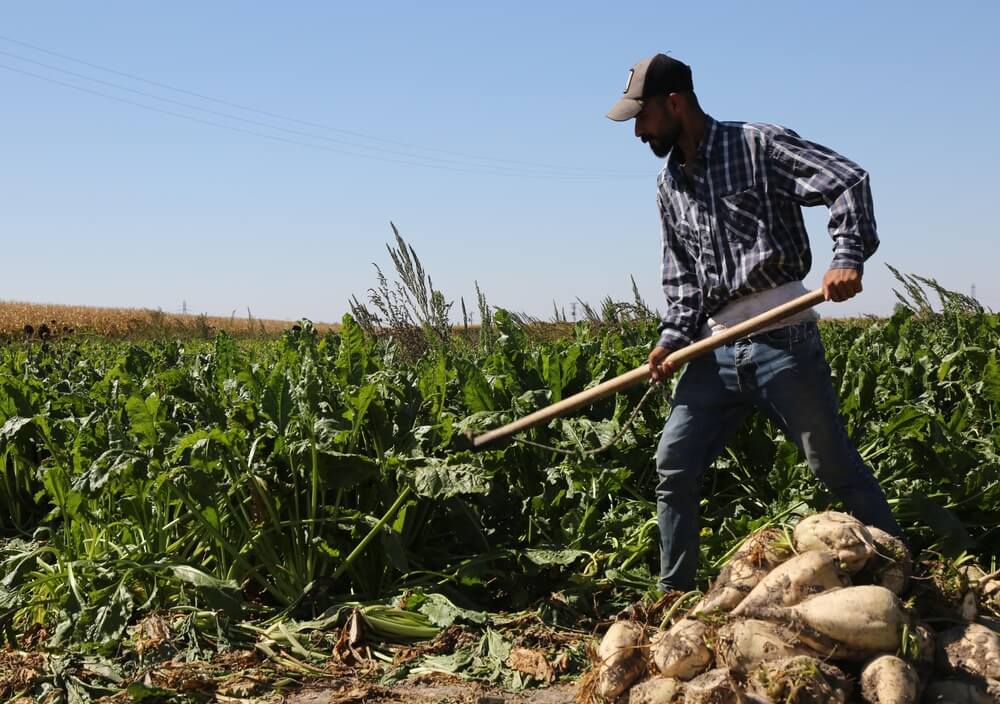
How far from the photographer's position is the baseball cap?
145 inches

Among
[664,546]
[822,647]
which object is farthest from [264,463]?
[822,647]

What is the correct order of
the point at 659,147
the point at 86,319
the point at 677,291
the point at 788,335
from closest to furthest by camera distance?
the point at 788,335 < the point at 659,147 < the point at 677,291 < the point at 86,319

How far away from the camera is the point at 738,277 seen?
12.0 feet

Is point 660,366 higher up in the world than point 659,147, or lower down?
lower down

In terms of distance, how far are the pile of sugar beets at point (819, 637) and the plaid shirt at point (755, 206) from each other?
0.85 m

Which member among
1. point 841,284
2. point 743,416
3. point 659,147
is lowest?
point 743,416

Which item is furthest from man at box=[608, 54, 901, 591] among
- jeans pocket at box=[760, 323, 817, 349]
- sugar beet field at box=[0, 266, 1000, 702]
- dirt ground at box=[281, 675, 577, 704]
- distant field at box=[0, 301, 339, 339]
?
distant field at box=[0, 301, 339, 339]

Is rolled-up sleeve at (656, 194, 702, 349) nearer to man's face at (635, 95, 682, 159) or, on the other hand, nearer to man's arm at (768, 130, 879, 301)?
man's face at (635, 95, 682, 159)

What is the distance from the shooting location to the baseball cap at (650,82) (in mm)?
3688

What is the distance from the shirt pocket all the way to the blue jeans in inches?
13.4

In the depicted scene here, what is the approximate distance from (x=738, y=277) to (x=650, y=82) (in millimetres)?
726

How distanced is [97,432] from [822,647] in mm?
3546

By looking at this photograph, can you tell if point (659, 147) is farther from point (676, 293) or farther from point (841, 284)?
point (841, 284)

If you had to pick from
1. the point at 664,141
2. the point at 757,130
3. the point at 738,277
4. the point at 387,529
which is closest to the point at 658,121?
the point at 664,141
